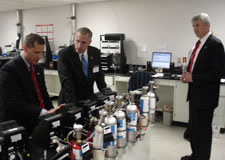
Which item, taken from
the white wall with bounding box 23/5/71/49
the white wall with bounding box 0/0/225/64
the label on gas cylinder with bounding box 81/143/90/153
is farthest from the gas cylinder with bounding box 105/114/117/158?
the white wall with bounding box 23/5/71/49

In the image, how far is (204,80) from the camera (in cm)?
233

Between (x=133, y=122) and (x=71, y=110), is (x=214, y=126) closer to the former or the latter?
(x=133, y=122)

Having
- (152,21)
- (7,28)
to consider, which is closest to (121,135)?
(152,21)

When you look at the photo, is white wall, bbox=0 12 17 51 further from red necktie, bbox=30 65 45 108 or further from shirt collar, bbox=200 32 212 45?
shirt collar, bbox=200 32 212 45

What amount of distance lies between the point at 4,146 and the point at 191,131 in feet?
6.95

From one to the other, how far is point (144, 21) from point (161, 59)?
0.94 m

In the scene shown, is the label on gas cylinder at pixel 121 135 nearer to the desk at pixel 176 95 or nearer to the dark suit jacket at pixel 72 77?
the dark suit jacket at pixel 72 77

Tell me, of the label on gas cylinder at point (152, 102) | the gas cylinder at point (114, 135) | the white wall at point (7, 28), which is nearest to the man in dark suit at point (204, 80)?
the label on gas cylinder at point (152, 102)

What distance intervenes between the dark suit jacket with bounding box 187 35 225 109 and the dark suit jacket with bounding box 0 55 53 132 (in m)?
1.65

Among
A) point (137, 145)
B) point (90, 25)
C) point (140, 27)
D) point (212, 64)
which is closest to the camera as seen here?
point (137, 145)

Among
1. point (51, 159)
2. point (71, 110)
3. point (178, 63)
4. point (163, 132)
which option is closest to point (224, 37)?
point (178, 63)

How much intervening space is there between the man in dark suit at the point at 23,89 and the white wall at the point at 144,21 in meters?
3.20

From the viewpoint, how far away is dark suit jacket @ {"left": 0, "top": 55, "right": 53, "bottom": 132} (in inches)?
68.0

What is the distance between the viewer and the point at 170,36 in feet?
14.6
